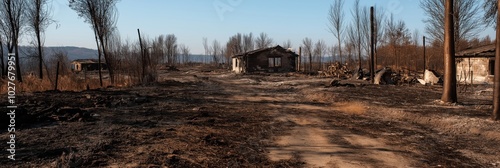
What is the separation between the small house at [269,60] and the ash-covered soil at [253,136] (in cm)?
3206

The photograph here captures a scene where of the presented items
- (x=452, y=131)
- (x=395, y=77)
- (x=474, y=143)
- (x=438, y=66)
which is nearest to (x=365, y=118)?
(x=452, y=131)

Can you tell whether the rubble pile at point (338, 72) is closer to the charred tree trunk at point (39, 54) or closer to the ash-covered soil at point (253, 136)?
the ash-covered soil at point (253, 136)

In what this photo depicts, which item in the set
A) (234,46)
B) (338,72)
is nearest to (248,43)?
(234,46)

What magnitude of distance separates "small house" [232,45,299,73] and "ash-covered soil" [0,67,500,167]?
32.1 metres

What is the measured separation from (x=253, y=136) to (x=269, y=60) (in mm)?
38228

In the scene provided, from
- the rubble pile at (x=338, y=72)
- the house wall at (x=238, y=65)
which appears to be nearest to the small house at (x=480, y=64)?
the rubble pile at (x=338, y=72)

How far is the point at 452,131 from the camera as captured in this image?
29.6 ft

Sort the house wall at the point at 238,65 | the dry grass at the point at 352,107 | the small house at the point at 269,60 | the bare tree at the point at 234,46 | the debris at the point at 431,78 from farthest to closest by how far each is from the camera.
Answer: the bare tree at the point at 234,46
the house wall at the point at 238,65
the small house at the point at 269,60
the debris at the point at 431,78
the dry grass at the point at 352,107

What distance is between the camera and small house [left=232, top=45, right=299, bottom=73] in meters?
45.4

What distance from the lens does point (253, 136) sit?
8.34m

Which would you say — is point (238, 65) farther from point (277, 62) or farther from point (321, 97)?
point (321, 97)

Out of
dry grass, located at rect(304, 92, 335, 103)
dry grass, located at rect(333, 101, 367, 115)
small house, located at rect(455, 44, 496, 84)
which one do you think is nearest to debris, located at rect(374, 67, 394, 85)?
small house, located at rect(455, 44, 496, 84)

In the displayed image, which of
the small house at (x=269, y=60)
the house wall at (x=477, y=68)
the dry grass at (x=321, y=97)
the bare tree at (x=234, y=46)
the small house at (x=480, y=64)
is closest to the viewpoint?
the dry grass at (x=321, y=97)

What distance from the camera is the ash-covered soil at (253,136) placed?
6.18 meters
